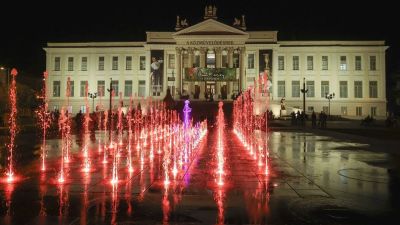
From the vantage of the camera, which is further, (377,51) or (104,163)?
(377,51)

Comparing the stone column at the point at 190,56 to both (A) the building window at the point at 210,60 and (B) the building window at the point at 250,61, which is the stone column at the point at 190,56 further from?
(B) the building window at the point at 250,61

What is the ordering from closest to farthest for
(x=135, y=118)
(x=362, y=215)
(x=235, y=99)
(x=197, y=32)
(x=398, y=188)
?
(x=362, y=215) → (x=398, y=188) → (x=135, y=118) → (x=235, y=99) → (x=197, y=32)

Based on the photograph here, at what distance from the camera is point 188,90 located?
249 feet

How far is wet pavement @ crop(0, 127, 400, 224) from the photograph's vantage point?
762 centimetres

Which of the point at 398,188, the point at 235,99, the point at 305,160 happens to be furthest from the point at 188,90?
the point at 398,188

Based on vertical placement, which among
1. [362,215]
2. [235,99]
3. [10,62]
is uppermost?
[10,62]

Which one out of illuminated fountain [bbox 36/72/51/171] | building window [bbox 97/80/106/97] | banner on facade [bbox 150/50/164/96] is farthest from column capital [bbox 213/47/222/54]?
illuminated fountain [bbox 36/72/51/171]

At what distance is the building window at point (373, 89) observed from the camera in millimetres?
78062

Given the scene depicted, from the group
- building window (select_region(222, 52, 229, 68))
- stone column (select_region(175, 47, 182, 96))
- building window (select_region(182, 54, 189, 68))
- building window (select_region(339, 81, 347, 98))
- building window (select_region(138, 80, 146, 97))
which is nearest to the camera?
stone column (select_region(175, 47, 182, 96))

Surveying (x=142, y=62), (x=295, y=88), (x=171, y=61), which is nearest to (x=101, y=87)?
(x=142, y=62)

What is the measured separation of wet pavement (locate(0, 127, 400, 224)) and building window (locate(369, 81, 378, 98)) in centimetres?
6737

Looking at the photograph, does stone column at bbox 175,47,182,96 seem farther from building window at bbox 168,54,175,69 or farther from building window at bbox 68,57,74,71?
building window at bbox 68,57,74,71

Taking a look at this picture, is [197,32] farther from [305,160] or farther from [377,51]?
[305,160]

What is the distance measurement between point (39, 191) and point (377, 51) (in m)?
77.1
